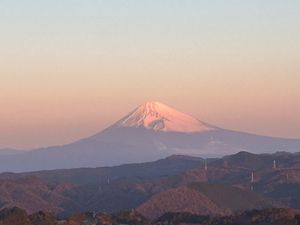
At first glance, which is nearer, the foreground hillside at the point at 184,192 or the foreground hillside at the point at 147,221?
the foreground hillside at the point at 147,221

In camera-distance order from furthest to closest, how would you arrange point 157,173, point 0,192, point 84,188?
point 157,173
point 84,188
point 0,192

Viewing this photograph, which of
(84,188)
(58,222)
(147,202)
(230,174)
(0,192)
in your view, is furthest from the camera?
(230,174)

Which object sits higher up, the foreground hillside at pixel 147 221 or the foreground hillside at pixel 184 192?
the foreground hillside at pixel 184 192

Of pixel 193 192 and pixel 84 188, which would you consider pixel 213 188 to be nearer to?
pixel 193 192

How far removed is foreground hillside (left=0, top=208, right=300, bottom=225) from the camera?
245ft

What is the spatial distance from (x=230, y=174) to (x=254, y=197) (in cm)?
4425

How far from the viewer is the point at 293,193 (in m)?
137

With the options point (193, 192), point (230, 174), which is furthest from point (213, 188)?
point (230, 174)

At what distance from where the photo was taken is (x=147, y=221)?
78375 mm

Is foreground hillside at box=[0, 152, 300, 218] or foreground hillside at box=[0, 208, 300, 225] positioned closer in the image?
foreground hillside at box=[0, 208, 300, 225]

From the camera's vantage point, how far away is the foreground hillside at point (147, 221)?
74.7 meters

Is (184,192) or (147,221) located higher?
(184,192)

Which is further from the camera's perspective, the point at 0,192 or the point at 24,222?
the point at 0,192

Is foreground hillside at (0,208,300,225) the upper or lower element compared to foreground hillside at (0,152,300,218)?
lower
